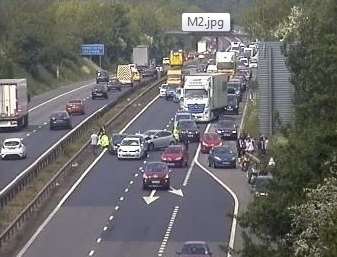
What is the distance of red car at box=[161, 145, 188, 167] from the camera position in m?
58.8

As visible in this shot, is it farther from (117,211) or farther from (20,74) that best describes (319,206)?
(20,74)

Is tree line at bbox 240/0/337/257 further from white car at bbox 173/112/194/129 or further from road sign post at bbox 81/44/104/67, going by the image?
road sign post at bbox 81/44/104/67

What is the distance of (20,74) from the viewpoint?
116 meters

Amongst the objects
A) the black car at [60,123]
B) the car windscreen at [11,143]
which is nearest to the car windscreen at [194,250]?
the car windscreen at [11,143]

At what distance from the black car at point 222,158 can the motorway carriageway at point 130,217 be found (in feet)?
1.56

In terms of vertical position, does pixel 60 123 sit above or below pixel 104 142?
above

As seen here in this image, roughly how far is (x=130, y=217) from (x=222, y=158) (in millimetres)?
13357

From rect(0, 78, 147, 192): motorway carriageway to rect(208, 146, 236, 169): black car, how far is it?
27.9ft

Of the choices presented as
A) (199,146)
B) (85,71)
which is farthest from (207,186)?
(85,71)

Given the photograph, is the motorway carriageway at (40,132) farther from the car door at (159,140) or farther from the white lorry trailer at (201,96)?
the white lorry trailer at (201,96)

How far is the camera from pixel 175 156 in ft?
194

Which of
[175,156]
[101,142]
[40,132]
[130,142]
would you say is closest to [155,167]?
[175,156]

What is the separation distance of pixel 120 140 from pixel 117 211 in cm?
1627

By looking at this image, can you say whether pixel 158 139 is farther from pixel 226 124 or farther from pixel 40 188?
pixel 40 188
